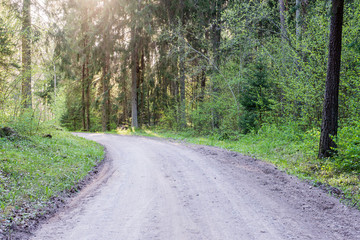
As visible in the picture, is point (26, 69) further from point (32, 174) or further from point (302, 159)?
point (302, 159)

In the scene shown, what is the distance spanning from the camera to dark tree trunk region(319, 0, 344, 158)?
22.3 ft

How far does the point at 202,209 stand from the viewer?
14.6 feet

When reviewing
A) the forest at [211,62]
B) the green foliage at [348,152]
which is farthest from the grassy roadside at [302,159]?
the forest at [211,62]

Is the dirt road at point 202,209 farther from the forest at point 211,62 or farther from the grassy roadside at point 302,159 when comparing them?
the forest at point 211,62

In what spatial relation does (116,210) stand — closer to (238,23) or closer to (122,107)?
(238,23)

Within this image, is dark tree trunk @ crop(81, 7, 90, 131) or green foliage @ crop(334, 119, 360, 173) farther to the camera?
dark tree trunk @ crop(81, 7, 90, 131)

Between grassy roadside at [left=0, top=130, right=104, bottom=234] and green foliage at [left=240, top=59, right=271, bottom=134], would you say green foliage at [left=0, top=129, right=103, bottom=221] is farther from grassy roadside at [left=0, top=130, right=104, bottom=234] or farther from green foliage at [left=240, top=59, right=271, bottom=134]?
green foliage at [left=240, top=59, right=271, bottom=134]

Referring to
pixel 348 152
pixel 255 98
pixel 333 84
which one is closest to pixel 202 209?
pixel 348 152

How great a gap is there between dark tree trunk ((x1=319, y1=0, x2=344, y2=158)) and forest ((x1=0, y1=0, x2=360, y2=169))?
0.03 m

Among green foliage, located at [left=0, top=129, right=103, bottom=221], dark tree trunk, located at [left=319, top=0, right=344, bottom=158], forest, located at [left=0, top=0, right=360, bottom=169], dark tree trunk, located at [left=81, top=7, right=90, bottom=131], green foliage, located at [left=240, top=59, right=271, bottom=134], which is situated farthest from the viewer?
dark tree trunk, located at [left=81, top=7, right=90, bottom=131]

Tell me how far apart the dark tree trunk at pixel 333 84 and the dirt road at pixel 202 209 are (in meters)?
1.75

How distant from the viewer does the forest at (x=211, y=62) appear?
26.9 ft

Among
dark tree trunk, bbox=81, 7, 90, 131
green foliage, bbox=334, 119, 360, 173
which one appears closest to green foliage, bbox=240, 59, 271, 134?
green foliage, bbox=334, 119, 360, 173

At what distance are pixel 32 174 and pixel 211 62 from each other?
45.1 feet
